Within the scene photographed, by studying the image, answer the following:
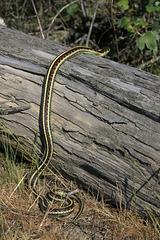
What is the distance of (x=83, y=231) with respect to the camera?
7.70 feet

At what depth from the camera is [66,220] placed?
2.41 metres

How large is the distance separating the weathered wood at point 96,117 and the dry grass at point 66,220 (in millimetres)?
156

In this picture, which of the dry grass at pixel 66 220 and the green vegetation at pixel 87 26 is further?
the green vegetation at pixel 87 26

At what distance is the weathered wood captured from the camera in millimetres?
2281

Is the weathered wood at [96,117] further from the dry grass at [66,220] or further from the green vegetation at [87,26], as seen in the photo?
the green vegetation at [87,26]

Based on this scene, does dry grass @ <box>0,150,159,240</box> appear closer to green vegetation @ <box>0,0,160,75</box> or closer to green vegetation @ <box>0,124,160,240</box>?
green vegetation @ <box>0,124,160,240</box>

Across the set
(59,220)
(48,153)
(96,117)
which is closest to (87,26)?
(96,117)

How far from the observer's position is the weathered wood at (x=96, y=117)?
2281 mm

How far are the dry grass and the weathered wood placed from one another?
156 millimetres

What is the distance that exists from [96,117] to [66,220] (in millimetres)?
1028

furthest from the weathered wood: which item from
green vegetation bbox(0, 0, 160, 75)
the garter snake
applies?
green vegetation bbox(0, 0, 160, 75)

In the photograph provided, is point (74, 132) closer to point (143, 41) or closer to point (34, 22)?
point (143, 41)

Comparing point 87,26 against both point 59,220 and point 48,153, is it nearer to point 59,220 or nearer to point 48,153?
point 48,153

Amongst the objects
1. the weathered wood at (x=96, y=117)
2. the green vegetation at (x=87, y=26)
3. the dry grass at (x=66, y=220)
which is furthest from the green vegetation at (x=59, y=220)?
the green vegetation at (x=87, y=26)
